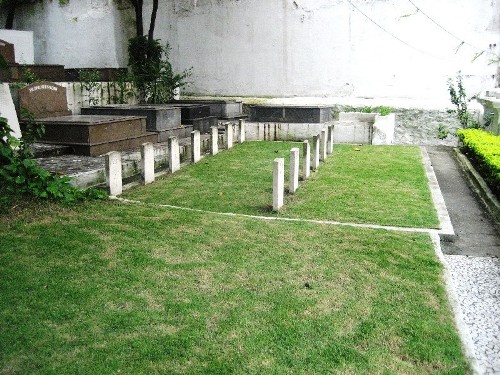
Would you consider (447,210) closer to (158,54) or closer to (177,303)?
(177,303)

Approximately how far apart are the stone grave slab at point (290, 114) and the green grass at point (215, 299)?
24.9 ft

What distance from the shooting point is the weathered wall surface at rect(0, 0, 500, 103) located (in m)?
13.2

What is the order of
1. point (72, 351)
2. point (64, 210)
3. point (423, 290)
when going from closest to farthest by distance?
point (72, 351) → point (423, 290) → point (64, 210)

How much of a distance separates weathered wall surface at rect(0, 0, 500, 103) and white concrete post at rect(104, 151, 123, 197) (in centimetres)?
929

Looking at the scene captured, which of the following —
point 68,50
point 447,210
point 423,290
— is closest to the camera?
point 423,290

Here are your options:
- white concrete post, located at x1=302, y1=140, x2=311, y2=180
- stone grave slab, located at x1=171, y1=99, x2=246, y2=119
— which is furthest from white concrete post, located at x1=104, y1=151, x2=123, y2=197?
stone grave slab, located at x1=171, y1=99, x2=246, y2=119

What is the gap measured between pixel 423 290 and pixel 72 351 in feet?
8.67

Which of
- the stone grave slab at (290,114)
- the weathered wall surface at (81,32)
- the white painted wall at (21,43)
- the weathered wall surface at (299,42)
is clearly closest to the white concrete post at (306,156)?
the stone grave slab at (290,114)

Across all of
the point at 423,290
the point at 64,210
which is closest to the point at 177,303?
the point at 423,290

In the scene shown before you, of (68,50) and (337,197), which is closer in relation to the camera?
(337,197)

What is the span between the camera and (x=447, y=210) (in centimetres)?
661

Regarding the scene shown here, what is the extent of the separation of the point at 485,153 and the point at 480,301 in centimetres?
475

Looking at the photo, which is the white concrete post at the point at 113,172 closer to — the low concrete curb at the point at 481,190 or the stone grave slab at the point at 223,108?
the low concrete curb at the point at 481,190

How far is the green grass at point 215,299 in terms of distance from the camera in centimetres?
293
